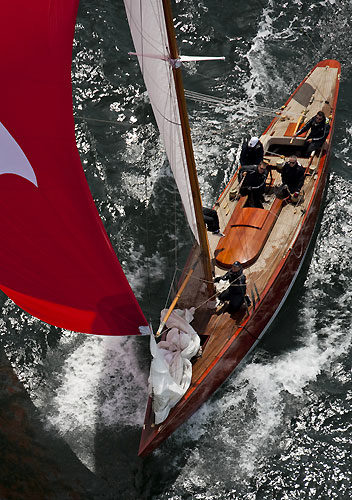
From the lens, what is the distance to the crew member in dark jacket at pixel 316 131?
14867mm

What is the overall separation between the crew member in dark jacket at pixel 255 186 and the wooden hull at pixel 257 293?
1.33ft

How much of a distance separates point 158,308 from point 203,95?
6.53 m

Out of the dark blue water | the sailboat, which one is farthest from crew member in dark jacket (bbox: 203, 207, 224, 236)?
the dark blue water

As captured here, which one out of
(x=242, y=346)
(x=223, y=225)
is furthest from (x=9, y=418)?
(x=223, y=225)

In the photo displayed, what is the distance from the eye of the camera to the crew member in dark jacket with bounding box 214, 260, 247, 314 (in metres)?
12.3

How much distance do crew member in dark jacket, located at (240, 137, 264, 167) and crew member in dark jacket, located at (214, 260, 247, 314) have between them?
3.11 meters

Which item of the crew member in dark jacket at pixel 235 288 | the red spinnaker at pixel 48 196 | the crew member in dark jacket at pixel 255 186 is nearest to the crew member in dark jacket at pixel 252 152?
the crew member in dark jacket at pixel 255 186

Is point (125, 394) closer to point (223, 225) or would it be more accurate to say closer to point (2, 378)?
point (2, 378)

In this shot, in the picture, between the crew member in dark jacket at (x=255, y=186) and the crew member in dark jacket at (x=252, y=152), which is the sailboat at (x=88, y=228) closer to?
the crew member in dark jacket at (x=255, y=186)

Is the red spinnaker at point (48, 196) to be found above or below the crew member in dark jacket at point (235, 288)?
above

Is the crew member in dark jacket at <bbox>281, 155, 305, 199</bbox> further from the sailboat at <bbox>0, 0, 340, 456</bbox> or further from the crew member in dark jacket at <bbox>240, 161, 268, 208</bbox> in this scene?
the sailboat at <bbox>0, 0, 340, 456</bbox>

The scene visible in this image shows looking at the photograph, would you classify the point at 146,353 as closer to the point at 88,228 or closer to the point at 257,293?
the point at 257,293

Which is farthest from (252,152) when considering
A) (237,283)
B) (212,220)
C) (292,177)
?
(237,283)

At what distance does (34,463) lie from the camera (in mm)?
11938
